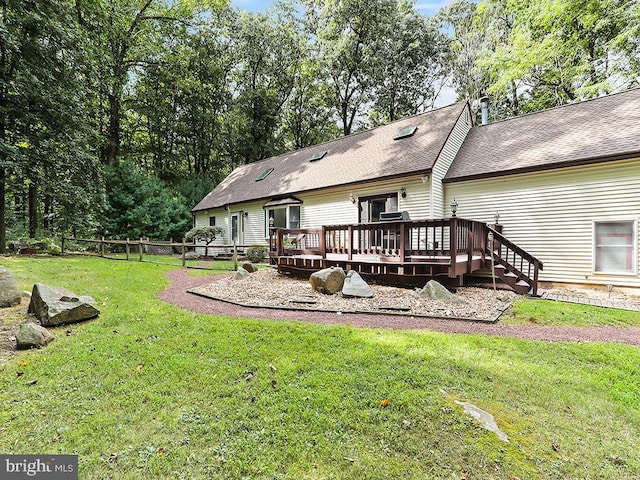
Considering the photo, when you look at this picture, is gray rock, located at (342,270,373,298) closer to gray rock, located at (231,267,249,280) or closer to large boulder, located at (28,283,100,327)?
gray rock, located at (231,267,249,280)

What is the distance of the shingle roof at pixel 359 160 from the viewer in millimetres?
10500

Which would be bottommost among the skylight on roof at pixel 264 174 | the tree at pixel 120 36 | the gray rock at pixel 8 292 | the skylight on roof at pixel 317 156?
the gray rock at pixel 8 292

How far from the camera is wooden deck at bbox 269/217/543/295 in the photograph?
7.02 m

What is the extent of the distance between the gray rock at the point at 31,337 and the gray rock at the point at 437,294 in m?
6.54

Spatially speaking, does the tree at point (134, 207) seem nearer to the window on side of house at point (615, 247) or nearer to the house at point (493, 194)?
the house at point (493, 194)

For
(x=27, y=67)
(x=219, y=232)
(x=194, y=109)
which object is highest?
(x=194, y=109)

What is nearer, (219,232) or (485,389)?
(485,389)

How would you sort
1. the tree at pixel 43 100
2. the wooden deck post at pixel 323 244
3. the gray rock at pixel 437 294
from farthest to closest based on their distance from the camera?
the tree at pixel 43 100 < the wooden deck post at pixel 323 244 < the gray rock at pixel 437 294

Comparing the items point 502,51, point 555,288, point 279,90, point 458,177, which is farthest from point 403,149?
point 279,90

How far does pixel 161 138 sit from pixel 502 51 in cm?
2529

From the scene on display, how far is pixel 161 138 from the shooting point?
25.4 meters

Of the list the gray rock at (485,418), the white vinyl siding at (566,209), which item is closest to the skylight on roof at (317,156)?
the white vinyl siding at (566,209)

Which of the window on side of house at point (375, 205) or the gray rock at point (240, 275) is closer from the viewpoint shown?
the gray rock at point (240, 275)

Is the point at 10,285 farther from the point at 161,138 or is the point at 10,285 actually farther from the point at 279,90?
the point at 279,90
